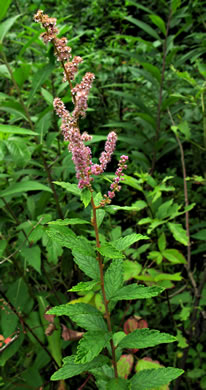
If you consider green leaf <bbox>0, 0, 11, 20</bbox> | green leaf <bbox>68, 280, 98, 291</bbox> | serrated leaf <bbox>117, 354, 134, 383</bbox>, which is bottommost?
serrated leaf <bbox>117, 354, 134, 383</bbox>

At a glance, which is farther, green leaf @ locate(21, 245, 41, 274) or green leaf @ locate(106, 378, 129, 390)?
green leaf @ locate(21, 245, 41, 274)

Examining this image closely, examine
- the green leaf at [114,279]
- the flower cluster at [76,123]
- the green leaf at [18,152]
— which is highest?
the green leaf at [18,152]

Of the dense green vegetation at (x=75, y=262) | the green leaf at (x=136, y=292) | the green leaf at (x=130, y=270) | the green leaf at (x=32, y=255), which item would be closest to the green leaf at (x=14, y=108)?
the dense green vegetation at (x=75, y=262)

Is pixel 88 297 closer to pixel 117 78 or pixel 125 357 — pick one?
pixel 125 357

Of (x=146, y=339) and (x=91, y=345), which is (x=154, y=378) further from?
(x=91, y=345)

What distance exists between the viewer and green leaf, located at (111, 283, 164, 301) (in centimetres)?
67

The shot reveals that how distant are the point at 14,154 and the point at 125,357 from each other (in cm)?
90

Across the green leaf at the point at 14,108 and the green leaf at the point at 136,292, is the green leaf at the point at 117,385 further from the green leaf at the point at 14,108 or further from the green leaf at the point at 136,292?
the green leaf at the point at 14,108

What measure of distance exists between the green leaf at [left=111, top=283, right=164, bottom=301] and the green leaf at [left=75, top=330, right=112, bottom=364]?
9 centimetres

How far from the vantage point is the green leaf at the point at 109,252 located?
2.05 feet

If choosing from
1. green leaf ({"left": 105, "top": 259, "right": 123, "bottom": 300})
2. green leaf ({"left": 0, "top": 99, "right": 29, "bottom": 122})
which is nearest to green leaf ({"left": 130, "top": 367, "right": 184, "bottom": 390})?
green leaf ({"left": 105, "top": 259, "right": 123, "bottom": 300})

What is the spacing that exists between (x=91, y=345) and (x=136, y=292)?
15cm

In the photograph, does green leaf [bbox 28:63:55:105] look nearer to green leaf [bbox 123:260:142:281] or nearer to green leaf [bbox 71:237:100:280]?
green leaf [bbox 123:260:142:281]

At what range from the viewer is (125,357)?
1181mm
